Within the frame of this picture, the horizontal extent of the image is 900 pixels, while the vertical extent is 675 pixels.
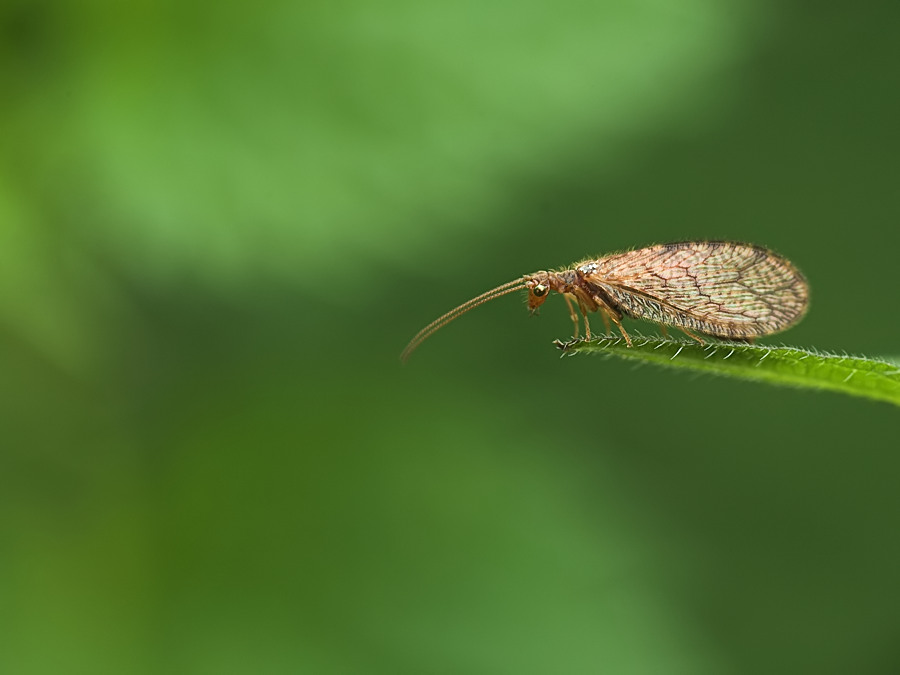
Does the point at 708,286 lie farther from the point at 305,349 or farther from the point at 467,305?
the point at 305,349

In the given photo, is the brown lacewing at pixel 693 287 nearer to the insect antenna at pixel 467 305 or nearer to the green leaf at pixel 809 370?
the insect antenna at pixel 467 305

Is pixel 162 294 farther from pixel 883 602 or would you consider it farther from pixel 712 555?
pixel 883 602

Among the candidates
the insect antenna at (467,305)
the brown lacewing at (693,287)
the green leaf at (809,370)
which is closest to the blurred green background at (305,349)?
the insect antenna at (467,305)

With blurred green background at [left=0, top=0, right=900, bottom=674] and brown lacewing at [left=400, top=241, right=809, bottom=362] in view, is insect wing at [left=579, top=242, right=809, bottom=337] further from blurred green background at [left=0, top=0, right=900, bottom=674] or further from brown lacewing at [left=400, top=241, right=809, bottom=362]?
blurred green background at [left=0, top=0, right=900, bottom=674]

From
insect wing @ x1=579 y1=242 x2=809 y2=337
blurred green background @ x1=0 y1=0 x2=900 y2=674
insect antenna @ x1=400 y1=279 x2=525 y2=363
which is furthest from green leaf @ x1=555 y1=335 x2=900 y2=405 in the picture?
blurred green background @ x1=0 y1=0 x2=900 y2=674

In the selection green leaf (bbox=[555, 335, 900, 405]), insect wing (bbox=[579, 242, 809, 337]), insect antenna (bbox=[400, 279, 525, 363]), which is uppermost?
insect antenna (bbox=[400, 279, 525, 363])

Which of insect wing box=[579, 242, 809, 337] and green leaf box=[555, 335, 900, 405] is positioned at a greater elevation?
insect wing box=[579, 242, 809, 337]

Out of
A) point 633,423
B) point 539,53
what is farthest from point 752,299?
point 633,423

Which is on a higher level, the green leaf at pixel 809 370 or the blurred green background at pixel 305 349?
the blurred green background at pixel 305 349
